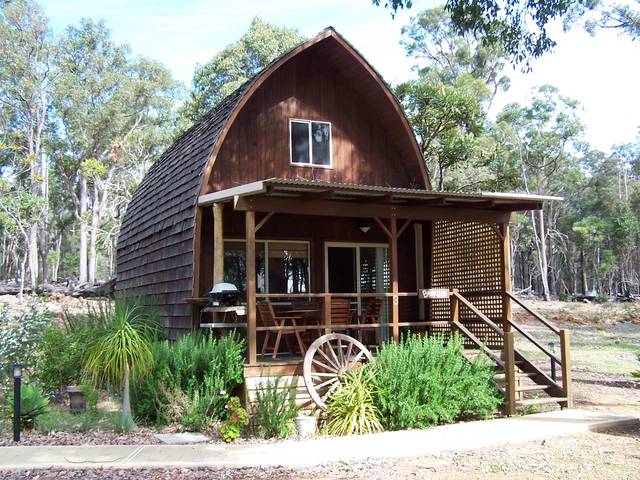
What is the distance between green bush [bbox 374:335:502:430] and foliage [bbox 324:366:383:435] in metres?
0.12

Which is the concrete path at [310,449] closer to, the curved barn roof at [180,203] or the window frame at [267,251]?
the curved barn roof at [180,203]

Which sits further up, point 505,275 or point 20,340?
point 505,275

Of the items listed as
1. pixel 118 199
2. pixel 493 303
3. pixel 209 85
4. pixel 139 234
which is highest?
pixel 209 85

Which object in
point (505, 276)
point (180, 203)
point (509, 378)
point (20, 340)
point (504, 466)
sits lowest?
point (504, 466)

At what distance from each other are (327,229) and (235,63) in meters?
19.7

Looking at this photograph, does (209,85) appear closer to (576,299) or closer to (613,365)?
(613,365)

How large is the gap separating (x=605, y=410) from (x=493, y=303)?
2.71m

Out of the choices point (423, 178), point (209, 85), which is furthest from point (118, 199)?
point (423, 178)

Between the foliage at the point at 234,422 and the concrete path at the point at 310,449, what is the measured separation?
1.28 ft

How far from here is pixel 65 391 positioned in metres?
10.7

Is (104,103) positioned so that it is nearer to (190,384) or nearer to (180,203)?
(180,203)

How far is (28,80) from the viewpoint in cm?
3572

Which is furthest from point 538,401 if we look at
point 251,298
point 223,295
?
point 223,295

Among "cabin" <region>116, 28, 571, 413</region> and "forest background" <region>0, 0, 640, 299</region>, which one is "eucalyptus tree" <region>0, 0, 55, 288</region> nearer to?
"forest background" <region>0, 0, 640, 299</region>
